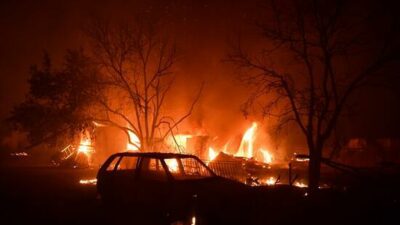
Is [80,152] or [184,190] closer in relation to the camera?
[184,190]

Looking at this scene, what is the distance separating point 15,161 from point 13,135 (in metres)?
8.83

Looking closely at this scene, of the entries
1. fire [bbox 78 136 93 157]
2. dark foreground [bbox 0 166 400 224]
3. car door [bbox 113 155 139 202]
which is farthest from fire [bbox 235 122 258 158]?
car door [bbox 113 155 139 202]

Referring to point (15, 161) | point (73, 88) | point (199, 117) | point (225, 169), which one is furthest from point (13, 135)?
point (225, 169)

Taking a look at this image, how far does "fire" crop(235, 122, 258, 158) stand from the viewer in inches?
1112

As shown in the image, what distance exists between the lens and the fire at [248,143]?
28.3m

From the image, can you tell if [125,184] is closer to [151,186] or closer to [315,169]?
[151,186]

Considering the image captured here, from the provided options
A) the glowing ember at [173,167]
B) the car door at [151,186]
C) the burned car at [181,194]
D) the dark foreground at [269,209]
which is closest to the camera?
the burned car at [181,194]

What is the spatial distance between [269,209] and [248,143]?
755 inches

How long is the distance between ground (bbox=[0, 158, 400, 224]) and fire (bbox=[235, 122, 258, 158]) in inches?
614

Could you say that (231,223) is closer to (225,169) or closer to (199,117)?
(225,169)

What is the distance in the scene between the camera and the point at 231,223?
867cm

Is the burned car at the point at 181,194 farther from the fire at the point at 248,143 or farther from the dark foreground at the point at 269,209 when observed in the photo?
the fire at the point at 248,143

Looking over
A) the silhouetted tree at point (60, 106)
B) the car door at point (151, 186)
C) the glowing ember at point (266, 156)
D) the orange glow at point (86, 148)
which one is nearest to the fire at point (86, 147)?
the orange glow at point (86, 148)

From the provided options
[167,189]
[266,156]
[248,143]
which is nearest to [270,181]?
[167,189]
